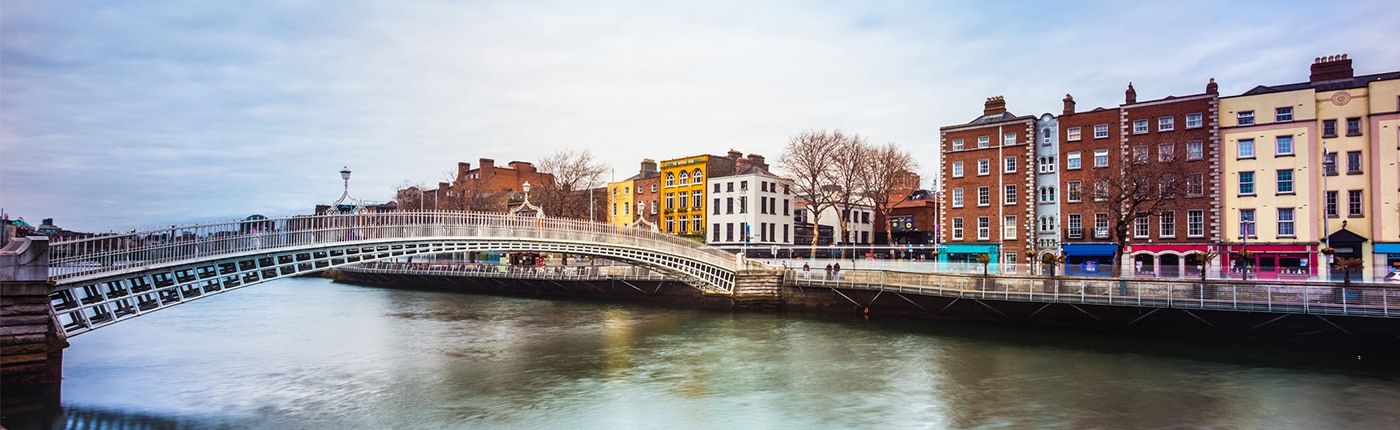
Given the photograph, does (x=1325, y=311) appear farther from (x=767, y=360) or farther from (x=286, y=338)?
(x=286, y=338)

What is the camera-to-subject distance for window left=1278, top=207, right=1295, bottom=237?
39.2 metres

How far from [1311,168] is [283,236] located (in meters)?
45.5

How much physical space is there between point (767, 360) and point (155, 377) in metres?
18.6

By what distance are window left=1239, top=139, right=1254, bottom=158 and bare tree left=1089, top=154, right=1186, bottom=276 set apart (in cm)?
368

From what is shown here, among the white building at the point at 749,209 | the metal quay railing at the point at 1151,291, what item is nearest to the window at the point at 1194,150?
the metal quay railing at the point at 1151,291

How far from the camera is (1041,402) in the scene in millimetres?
20062

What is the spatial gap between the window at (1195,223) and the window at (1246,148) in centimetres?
345

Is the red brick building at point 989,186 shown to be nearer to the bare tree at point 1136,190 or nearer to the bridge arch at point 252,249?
the bare tree at point 1136,190

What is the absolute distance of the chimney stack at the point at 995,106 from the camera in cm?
5107

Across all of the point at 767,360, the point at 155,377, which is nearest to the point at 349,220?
the point at 155,377

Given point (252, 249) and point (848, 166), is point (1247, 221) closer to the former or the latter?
point (848, 166)

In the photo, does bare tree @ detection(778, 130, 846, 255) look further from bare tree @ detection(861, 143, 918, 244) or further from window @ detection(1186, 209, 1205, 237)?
window @ detection(1186, 209, 1205, 237)

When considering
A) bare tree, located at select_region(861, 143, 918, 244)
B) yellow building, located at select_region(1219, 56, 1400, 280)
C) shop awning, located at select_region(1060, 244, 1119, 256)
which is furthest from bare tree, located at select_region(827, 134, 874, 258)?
yellow building, located at select_region(1219, 56, 1400, 280)

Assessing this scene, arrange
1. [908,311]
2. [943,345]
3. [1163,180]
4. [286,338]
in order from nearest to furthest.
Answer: [943,345] → [286,338] → [908,311] → [1163,180]
